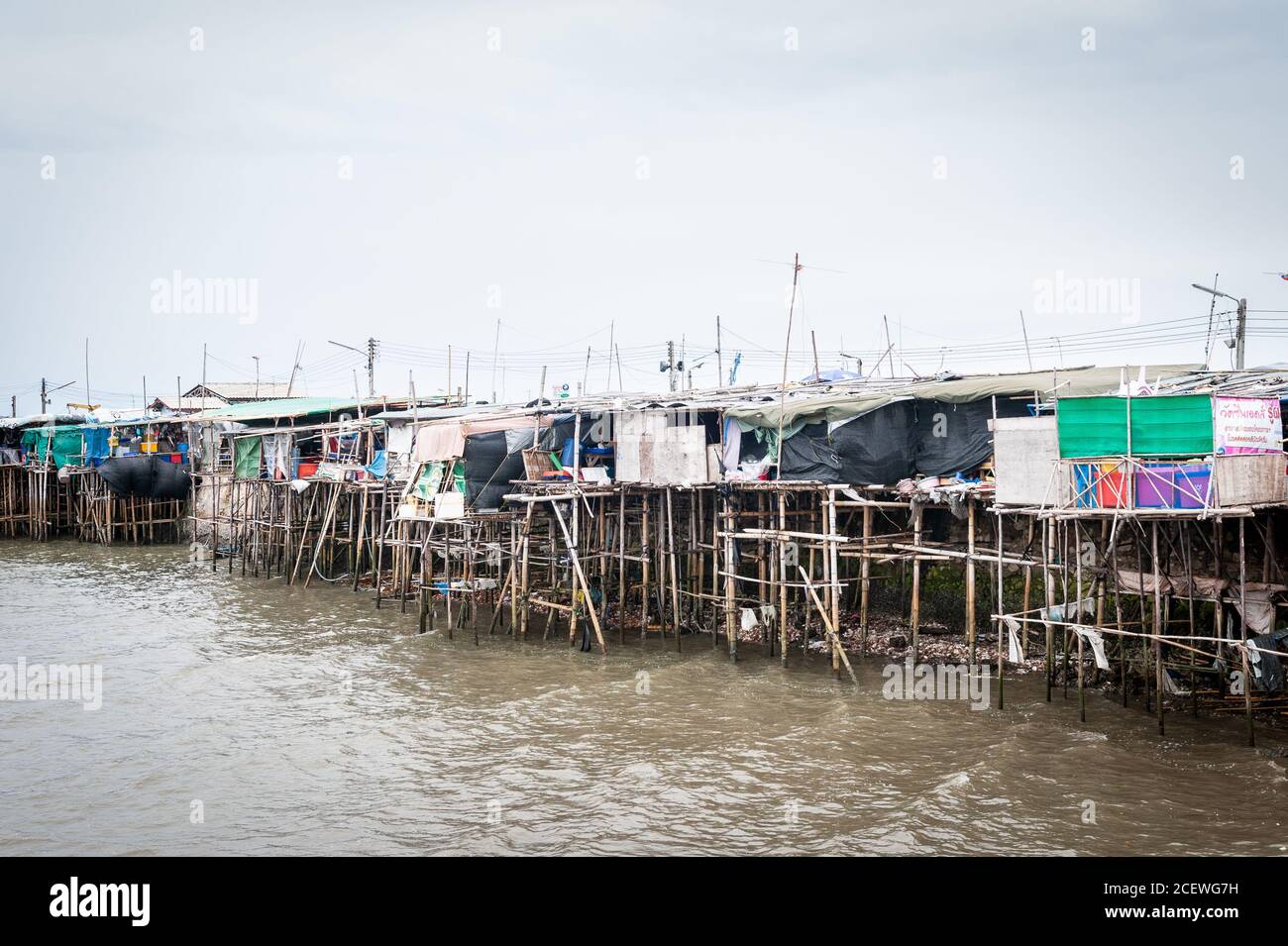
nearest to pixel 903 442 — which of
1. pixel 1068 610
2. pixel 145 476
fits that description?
pixel 1068 610

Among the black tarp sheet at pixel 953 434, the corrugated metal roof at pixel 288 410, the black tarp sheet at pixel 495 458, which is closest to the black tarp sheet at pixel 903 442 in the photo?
the black tarp sheet at pixel 953 434

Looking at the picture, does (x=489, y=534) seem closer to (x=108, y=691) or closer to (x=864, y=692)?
(x=108, y=691)

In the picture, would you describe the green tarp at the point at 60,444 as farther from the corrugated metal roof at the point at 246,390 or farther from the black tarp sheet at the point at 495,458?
the black tarp sheet at the point at 495,458

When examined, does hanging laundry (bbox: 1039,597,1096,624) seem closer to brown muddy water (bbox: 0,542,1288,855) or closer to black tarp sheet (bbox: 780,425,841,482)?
brown muddy water (bbox: 0,542,1288,855)

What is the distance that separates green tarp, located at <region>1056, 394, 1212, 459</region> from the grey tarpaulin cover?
3186 cm

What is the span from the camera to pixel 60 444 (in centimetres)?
3831

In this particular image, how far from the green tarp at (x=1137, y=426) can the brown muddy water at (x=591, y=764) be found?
3.64 meters

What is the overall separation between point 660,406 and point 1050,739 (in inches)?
360

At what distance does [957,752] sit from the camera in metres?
12.6

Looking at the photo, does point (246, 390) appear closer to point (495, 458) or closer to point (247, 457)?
point (247, 457)

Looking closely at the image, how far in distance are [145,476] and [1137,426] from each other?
110 feet

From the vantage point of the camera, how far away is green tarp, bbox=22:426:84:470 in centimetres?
3800

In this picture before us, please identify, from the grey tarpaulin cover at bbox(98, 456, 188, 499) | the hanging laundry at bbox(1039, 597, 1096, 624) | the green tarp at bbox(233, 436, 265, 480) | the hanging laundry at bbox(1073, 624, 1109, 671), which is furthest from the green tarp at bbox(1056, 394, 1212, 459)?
the grey tarpaulin cover at bbox(98, 456, 188, 499)
